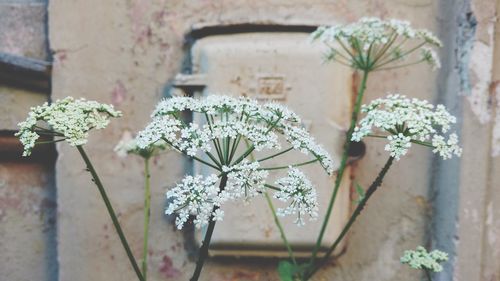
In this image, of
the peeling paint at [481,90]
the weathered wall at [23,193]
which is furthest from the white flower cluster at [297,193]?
the weathered wall at [23,193]

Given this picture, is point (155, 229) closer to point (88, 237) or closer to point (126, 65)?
point (88, 237)

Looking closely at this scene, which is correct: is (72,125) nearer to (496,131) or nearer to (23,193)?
(23,193)

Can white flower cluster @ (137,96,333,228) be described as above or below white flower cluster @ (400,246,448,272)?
above

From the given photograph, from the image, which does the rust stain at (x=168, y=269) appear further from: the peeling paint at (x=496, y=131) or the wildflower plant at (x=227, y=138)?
the peeling paint at (x=496, y=131)

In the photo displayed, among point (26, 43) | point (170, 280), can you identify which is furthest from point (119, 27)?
point (170, 280)

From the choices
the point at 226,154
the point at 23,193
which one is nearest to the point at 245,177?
the point at 226,154

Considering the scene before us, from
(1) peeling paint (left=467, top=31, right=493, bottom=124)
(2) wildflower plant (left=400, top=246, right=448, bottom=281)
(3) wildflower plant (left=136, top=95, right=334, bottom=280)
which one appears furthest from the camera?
(1) peeling paint (left=467, top=31, right=493, bottom=124)

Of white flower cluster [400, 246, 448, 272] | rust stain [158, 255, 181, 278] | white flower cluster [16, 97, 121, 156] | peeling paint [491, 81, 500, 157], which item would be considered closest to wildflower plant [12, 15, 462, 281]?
white flower cluster [16, 97, 121, 156]

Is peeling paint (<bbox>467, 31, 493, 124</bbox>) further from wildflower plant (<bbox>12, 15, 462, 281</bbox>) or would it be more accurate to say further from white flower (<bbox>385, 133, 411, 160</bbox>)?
white flower (<bbox>385, 133, 411, 160</bbox>)
